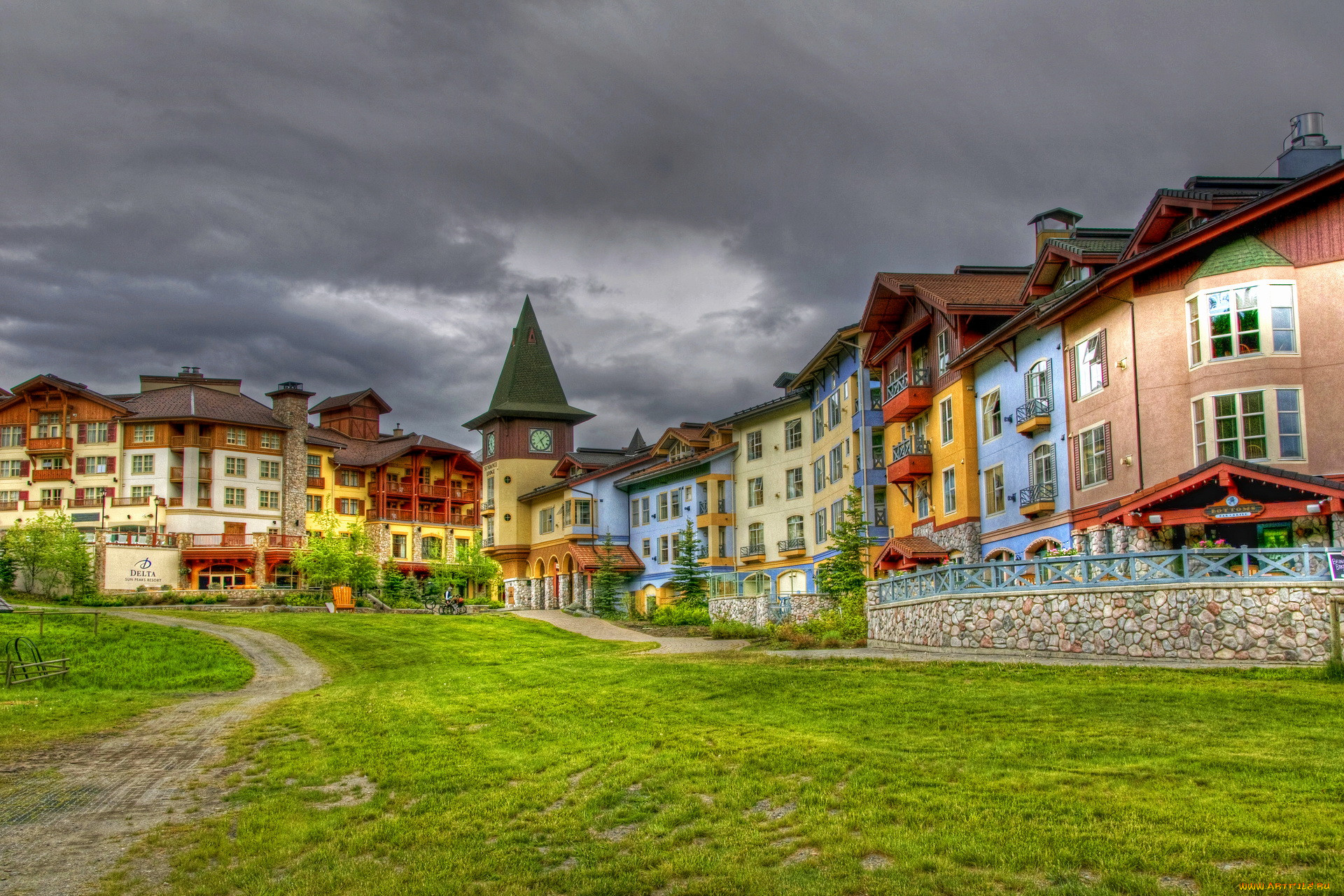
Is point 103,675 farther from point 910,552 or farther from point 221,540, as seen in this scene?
point 221,540

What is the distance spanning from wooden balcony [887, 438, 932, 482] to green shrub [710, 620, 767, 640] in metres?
8.11

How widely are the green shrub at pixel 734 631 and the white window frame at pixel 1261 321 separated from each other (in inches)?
622

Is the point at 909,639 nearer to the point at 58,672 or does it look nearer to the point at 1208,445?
the point at 1208,445

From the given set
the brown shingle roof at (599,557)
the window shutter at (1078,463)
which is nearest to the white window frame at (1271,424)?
the window shutter at (1078,463)

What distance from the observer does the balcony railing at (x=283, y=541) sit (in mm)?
74438

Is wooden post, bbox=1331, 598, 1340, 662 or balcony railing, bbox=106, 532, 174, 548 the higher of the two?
balcony railing, bbox=106, 532, 174, 548

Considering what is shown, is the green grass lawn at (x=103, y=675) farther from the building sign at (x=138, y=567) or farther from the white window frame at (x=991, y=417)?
the building sign at (x=138, y=567)

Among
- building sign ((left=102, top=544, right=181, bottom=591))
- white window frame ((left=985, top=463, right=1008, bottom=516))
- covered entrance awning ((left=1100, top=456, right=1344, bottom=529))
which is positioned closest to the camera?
covered entrance awning ((left=1100, top=456, right=1344, bottom=529))

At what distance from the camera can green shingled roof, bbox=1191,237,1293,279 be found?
2584 centimetres

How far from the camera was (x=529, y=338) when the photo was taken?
79.4 meters

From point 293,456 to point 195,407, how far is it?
767cm

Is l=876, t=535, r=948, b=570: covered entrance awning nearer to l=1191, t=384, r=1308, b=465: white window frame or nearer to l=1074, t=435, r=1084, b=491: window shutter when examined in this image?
l=1074, t=435, r=1084, b=491: window shutter

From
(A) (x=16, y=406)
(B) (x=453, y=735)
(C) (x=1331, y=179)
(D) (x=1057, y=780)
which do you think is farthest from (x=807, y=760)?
(A) (x=16, y=406)

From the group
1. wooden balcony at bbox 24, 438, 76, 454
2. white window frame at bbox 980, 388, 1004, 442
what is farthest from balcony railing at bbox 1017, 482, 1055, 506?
wooden balcony at bbox 24, 438, 76, 454
